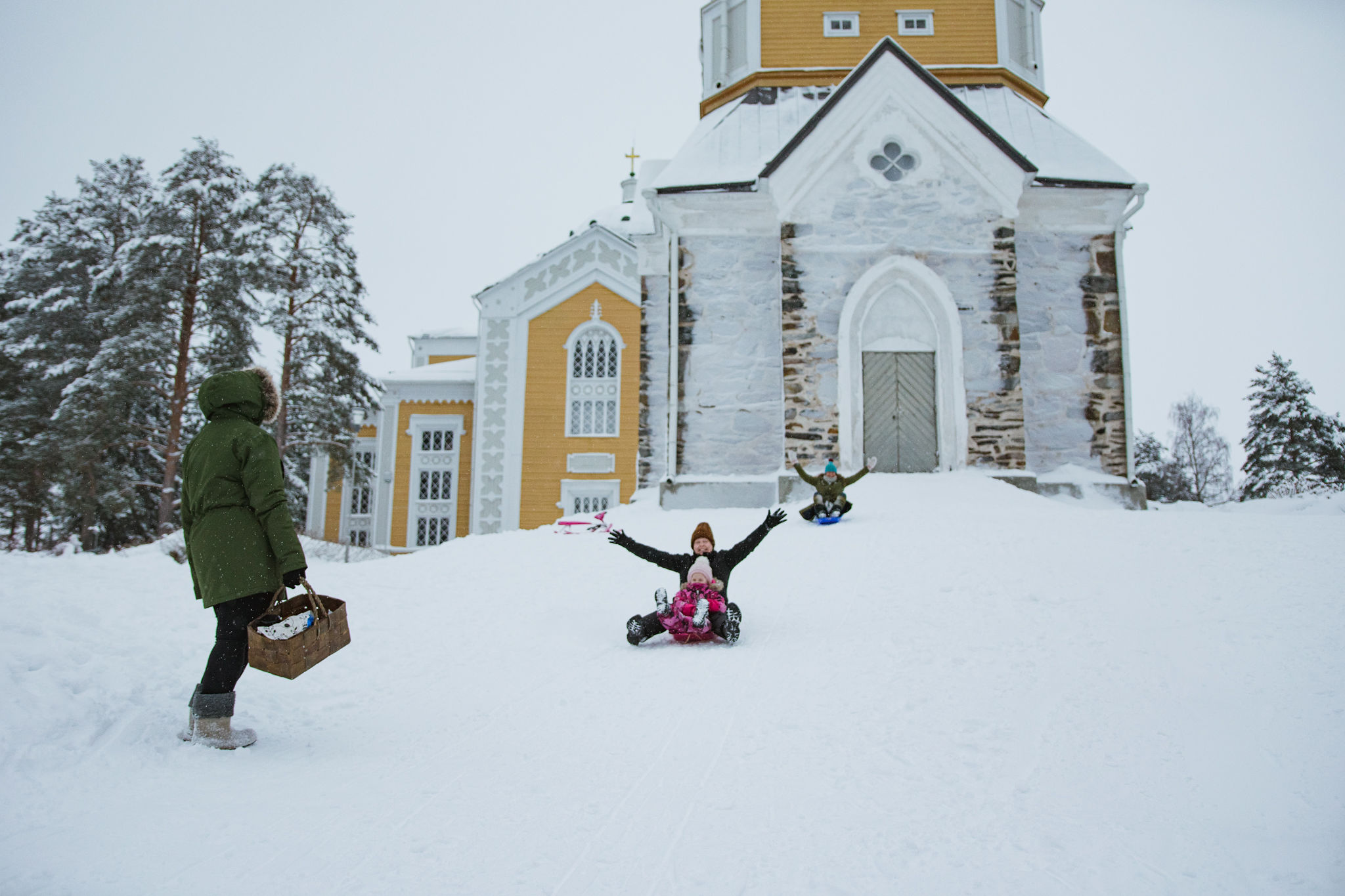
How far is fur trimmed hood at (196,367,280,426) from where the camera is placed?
3982mm

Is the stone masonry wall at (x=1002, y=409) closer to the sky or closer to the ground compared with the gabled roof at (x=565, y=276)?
closer to the ground

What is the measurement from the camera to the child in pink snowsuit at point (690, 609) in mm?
6070

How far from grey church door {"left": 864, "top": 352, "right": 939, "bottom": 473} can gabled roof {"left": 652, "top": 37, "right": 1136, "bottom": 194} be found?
369 cm

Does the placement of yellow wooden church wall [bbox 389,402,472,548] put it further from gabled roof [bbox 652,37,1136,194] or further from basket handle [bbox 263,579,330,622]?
basket handle [bbox 263,579,330,622]

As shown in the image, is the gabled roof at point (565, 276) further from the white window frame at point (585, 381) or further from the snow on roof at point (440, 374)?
the snow on roof at point (440, 374)

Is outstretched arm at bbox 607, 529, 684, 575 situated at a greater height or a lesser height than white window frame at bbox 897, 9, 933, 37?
lesser

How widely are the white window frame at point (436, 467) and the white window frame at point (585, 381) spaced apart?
4096mm

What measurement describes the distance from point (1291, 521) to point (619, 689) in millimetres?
7830

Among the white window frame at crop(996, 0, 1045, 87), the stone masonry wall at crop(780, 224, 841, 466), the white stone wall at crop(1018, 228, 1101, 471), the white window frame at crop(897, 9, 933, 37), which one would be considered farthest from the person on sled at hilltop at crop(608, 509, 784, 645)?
the white window frame at crop(996, 0, 1045, 87)

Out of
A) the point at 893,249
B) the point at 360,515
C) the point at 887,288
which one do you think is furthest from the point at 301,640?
the point at 360,515

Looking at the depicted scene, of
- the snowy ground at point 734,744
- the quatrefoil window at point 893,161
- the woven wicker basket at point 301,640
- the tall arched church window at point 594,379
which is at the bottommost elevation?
the snowy ground at point 734,744

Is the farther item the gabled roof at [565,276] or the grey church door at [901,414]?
the gabled roof at [565,276]

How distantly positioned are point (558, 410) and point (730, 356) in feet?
34.0

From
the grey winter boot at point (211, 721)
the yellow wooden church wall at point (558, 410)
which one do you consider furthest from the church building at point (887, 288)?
the grey winter boot at point (211, 721)
